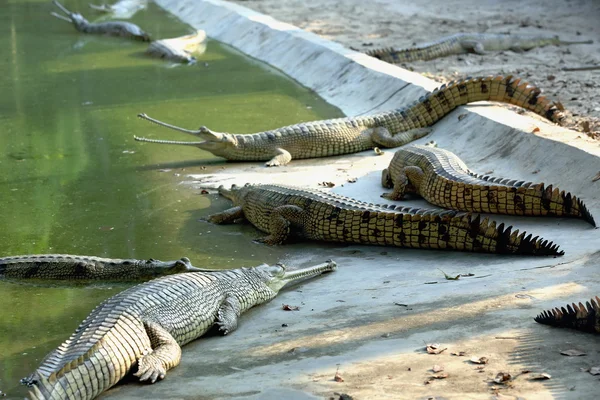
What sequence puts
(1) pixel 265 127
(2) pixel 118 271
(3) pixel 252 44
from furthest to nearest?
1. (3) pixel 252 44
2. (1) pixel 265 127
3. (2) pixel 118 271

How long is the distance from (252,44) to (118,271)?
9389 millimetres

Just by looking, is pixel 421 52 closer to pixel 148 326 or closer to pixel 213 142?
pixel 213 142

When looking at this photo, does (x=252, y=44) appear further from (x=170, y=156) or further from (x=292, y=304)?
(x=292, y=304)

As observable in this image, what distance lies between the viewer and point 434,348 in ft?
14.0

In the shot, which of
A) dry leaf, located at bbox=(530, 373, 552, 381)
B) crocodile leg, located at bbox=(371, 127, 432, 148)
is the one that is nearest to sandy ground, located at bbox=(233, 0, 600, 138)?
crocodile leg, located at bbox=(371, 127, 432, 148)

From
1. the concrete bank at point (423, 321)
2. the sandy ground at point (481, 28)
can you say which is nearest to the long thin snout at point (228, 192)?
the concrete bank at point (423, 321)

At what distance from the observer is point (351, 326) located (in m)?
4.74

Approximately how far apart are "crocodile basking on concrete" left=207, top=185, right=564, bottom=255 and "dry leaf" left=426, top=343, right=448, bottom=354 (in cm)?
151

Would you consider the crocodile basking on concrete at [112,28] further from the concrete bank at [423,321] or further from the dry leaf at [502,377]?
the dry leaf at [502,377]

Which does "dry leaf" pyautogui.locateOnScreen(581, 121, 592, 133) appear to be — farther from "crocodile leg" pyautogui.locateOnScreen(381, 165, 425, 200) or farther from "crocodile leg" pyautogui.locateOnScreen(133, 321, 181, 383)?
"crocodile leg" pyautogui.locateOnScreen(133, 321, 181, 383)

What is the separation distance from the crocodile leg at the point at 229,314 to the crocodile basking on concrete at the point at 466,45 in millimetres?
7719

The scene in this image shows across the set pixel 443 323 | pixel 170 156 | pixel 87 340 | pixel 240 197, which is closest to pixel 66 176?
pixel 170 156

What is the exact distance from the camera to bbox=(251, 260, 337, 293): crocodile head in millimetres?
5527

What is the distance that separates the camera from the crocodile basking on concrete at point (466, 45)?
12.4m
